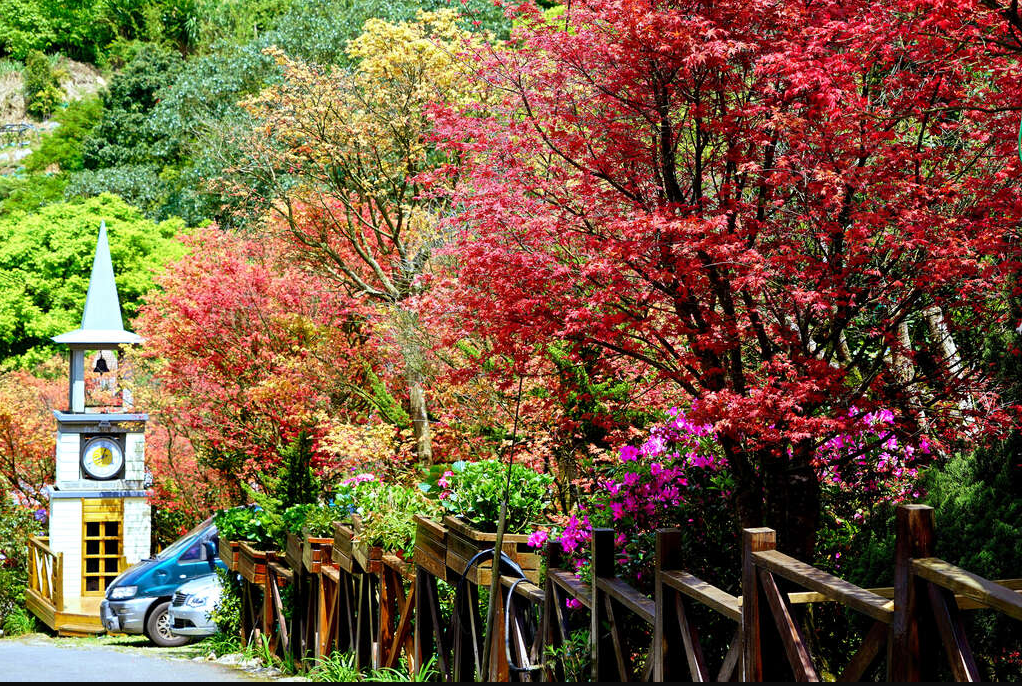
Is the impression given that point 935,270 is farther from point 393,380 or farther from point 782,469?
point 393,380

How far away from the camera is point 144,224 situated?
29.5 m

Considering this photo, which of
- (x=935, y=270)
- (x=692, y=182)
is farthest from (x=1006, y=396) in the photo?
(x=692, y=182)

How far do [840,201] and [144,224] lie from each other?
27.5m

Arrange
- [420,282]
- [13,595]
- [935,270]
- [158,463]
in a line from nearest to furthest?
1. [935,270]
2. [420,282]
3. [13,595]
4. [158,463]

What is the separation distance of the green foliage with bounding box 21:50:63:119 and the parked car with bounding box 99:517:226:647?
35.3 metres

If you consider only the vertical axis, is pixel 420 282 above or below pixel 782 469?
above

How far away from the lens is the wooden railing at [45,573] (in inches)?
623

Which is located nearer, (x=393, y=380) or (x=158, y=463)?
(x=393, y=380)

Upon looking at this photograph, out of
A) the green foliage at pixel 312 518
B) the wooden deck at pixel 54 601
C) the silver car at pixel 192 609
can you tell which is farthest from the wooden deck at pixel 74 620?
the green foliage at pixel 312 518

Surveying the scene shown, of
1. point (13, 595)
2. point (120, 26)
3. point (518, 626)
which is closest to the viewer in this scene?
point (518, 626)

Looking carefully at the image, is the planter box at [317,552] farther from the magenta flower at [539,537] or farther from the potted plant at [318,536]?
the magenta flower at [539,537]

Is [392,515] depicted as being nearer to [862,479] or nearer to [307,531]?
[307,531]

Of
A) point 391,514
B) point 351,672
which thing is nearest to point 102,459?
point 351,672

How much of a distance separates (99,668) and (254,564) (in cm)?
152
